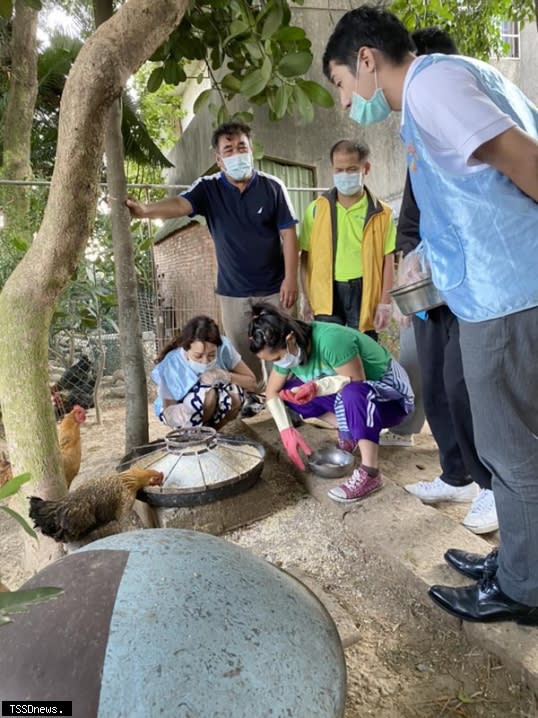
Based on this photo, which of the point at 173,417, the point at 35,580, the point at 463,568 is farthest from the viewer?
the point at 173,417

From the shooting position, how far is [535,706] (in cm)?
125

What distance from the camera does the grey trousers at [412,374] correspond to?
3033 mm

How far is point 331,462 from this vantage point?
2643mm

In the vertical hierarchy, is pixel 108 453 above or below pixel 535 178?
below

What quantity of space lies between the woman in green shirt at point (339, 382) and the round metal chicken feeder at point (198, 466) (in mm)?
284

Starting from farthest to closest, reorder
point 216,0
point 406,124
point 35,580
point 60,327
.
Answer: point 60,327
point 216,0
point 406,124
point 35,580

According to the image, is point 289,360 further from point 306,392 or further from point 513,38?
point 513,38

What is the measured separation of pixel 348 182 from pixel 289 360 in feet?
4.10

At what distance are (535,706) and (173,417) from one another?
2.30 meters

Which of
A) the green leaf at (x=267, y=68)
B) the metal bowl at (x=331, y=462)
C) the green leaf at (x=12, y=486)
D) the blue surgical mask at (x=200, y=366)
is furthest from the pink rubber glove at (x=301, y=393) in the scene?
the green leaf at (x=12, y=486)

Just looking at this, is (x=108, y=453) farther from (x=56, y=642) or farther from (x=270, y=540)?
(x=56, y=642)

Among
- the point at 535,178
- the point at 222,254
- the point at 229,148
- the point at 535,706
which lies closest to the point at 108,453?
the point at 222,254

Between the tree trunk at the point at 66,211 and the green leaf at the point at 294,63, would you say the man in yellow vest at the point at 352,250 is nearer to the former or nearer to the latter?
the green leaf at the point at 294,63

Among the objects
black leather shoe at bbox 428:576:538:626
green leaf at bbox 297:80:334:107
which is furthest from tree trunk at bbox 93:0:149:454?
black leather shoe at bbox 428:576:538:626
